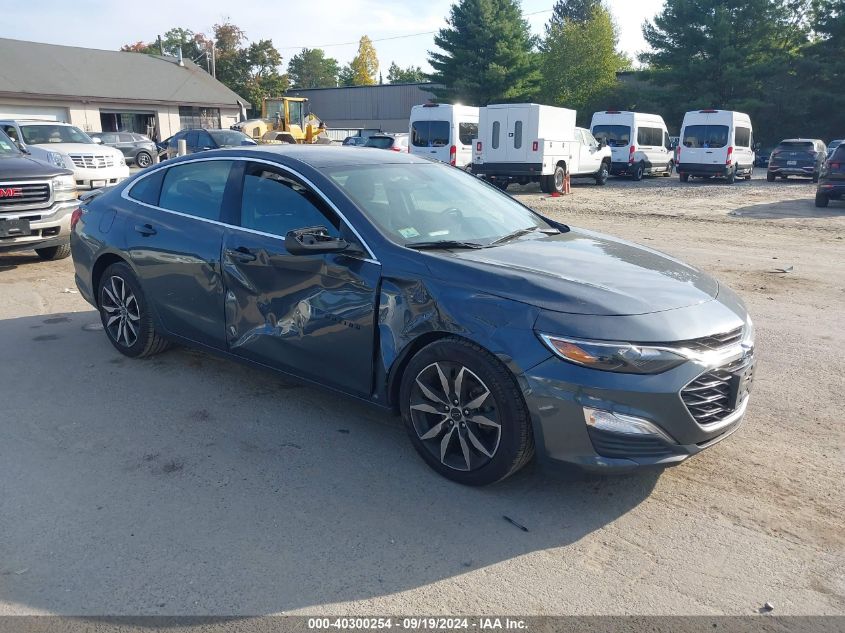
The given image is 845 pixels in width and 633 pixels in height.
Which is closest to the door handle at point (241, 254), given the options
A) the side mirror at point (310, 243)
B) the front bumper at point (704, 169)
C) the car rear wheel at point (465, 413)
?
the side mirror at point (310, 243)

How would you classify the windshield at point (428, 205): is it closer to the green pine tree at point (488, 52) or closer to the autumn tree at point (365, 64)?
the green pine tree at point (488, 52)

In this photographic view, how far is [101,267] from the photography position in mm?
5809

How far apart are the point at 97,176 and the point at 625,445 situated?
1540 cm

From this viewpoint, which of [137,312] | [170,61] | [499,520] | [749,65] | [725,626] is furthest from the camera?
[170,61]

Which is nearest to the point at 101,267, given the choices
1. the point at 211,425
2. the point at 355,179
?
the point at 211,425

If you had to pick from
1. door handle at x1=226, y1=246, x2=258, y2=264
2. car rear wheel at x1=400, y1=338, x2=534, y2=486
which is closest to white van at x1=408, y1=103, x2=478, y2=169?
door handle at x1=226, y1=246, x2=258, y2=264

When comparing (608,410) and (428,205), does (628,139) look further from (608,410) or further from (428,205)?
(608,410)

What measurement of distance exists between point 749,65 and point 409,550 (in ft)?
158

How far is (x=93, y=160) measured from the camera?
643 inches

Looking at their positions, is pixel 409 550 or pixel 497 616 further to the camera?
pixel 409 550

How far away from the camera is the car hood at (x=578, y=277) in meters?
3.49

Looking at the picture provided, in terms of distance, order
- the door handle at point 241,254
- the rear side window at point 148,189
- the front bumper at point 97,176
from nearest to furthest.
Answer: the door handle at point 241,254, the rear side window at point 148,189, the front bumper at point 97,176

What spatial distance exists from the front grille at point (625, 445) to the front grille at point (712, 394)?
0.75 feet

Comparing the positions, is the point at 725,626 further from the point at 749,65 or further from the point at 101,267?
the point at 749,65
